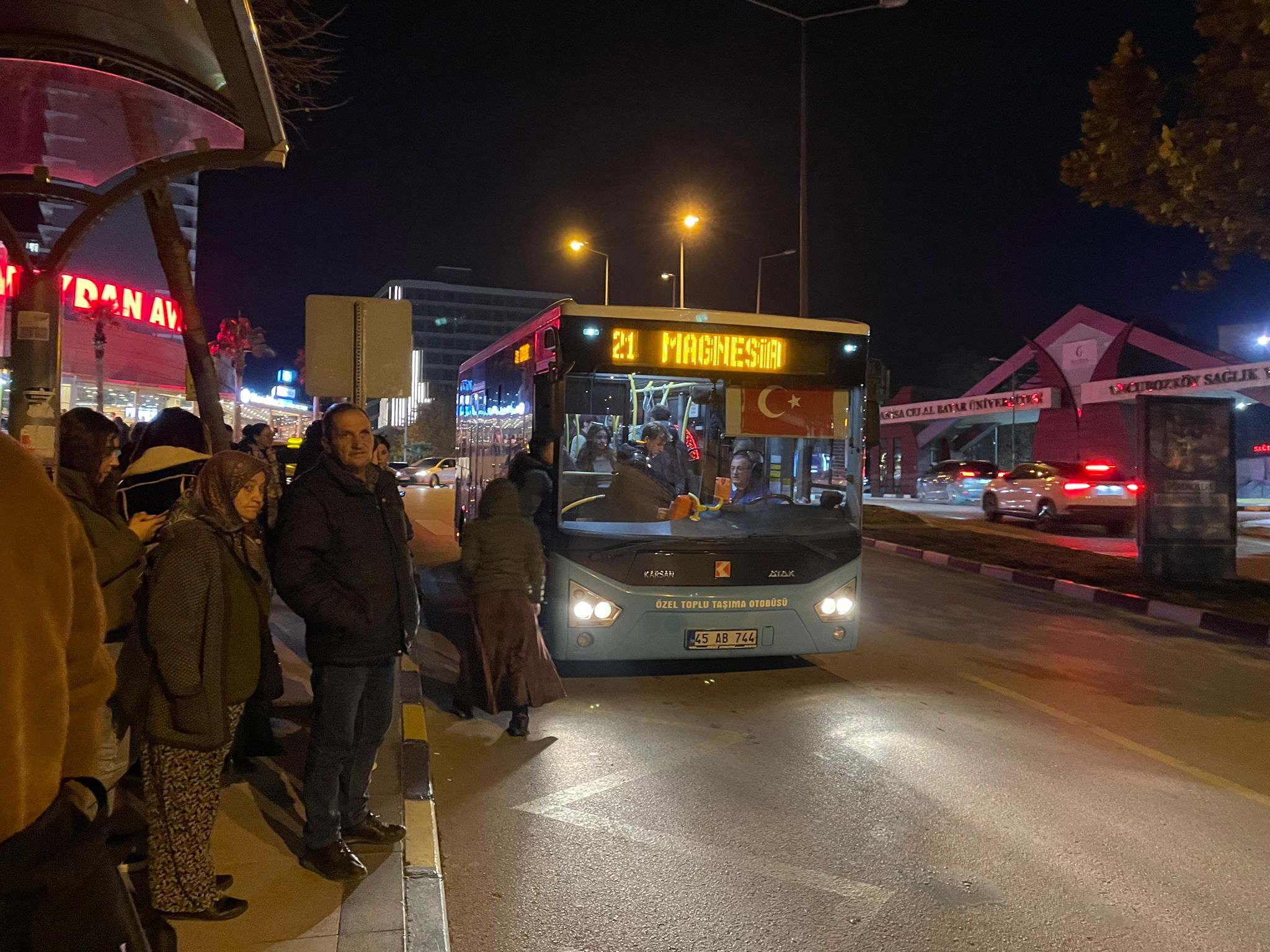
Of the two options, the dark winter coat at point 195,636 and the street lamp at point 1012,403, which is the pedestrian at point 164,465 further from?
the street lamp at point 1012,403

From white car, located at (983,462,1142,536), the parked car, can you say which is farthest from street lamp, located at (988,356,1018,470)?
white car, located at (983,462,1142,536)

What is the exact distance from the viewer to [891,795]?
17.0 feet

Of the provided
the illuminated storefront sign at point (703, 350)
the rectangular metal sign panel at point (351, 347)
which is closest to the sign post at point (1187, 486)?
the illuminated storefront sign at point (703, 350)

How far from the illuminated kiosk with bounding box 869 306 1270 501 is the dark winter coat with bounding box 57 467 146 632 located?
3305 cm

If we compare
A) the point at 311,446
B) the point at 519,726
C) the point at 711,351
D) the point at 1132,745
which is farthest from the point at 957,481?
the point at 519,726

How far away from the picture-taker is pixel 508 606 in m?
6.14

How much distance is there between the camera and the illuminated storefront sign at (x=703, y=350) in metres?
7.32

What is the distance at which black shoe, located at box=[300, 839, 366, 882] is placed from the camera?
3.85m

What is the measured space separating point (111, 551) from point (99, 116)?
3089 mm

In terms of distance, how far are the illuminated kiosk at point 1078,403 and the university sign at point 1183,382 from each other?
1.3 inches

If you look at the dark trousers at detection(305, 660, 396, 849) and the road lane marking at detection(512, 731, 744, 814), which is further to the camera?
the road lane marking at detection(512, 731, 744, 814)

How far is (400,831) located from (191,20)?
3888mm

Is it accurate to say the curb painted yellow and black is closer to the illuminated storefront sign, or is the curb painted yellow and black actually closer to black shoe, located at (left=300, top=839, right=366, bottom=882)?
black shoe, located at (left=300, top=839, right=366, bottom=882)

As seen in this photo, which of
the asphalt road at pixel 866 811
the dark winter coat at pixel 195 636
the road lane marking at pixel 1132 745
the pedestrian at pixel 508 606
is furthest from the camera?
the pedestrian at pixel 508 606
